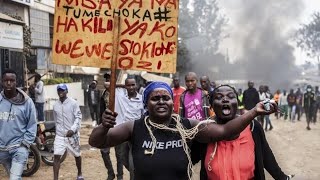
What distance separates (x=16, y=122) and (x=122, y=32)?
2.43 metres

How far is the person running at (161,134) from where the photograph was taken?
9.39 ft

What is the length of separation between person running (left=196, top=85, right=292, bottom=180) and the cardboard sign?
479mm

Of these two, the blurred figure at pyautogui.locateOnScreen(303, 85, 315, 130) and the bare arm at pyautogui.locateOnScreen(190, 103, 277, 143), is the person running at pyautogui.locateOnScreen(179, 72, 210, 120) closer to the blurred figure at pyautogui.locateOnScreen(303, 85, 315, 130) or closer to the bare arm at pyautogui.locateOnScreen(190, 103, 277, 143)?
the bare arm at pyautogui.locateOnScreen(190, 103, 277, 143)

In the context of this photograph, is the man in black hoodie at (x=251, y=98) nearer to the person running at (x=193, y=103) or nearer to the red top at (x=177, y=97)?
the red top at (x=177, y=97)

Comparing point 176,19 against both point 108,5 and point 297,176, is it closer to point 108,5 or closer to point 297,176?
point 108,5

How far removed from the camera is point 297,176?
7.94 meters

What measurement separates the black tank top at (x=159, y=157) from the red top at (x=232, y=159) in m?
0.20

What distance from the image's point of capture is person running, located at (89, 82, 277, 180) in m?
2.86

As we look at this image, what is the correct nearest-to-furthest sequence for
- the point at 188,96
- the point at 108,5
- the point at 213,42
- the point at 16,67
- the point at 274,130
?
1. the point at 108,5
2. the point at 188,96
3. the point at 16,67
4. the point at 274,130
5. the point at 213,42

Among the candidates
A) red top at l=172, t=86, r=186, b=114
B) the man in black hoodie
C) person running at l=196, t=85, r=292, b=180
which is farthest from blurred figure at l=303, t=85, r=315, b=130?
person running at l=196, t=85, r=292, b=180

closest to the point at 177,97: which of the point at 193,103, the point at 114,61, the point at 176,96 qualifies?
the point at 176,96

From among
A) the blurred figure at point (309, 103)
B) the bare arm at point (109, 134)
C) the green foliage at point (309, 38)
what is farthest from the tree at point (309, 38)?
the bare arm at point (109, 134)

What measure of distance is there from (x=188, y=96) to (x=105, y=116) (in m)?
4.55

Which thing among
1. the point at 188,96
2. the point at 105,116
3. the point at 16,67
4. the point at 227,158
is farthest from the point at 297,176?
the point at 16,67
